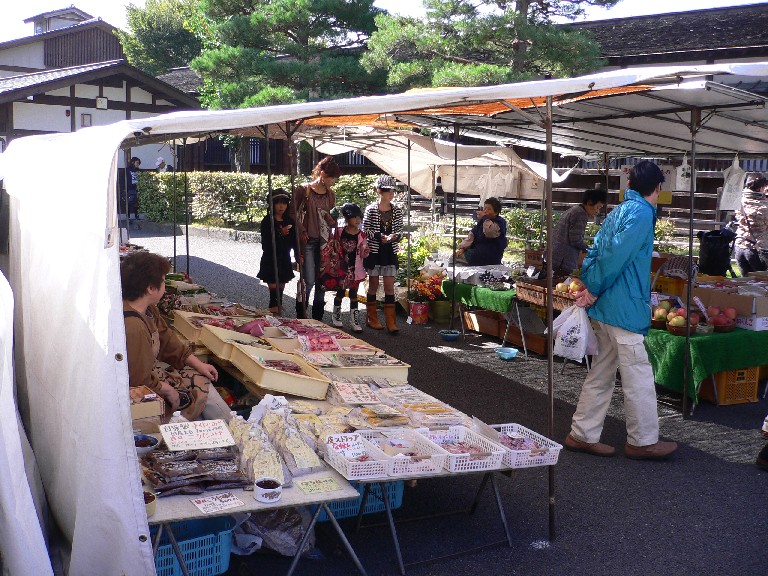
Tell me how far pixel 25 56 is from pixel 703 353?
3060 cm

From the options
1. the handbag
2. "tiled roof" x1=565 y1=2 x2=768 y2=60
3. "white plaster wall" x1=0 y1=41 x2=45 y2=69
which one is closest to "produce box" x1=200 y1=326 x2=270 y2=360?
the handbag

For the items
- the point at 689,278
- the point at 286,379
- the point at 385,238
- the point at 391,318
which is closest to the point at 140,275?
the point at 286,379

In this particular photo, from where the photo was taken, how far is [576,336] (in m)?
5.41

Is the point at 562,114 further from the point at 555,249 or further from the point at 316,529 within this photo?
the point at 316,529

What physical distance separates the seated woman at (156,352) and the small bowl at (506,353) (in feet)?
12.9

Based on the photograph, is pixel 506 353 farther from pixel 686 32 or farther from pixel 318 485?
pixel 686 32

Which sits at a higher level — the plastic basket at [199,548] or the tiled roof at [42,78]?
the tiled roof at [42,78]

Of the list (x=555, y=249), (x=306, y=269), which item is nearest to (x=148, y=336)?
(x=306, y=269)

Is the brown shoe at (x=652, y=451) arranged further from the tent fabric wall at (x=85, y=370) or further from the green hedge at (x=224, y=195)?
the green hedge at (x=224, y=195)

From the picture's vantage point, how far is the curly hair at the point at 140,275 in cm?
429

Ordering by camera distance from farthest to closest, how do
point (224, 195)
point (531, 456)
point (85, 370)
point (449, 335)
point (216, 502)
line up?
point (224, 195) < point (449, 335) < point (531, 456) < point (216, 502) < point (85, 370)

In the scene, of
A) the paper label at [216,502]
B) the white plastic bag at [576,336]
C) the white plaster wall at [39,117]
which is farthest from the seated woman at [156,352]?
the white plaster wall at [39,117]

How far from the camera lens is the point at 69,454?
3258 millimetres

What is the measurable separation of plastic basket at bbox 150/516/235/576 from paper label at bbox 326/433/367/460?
1.96 ft
